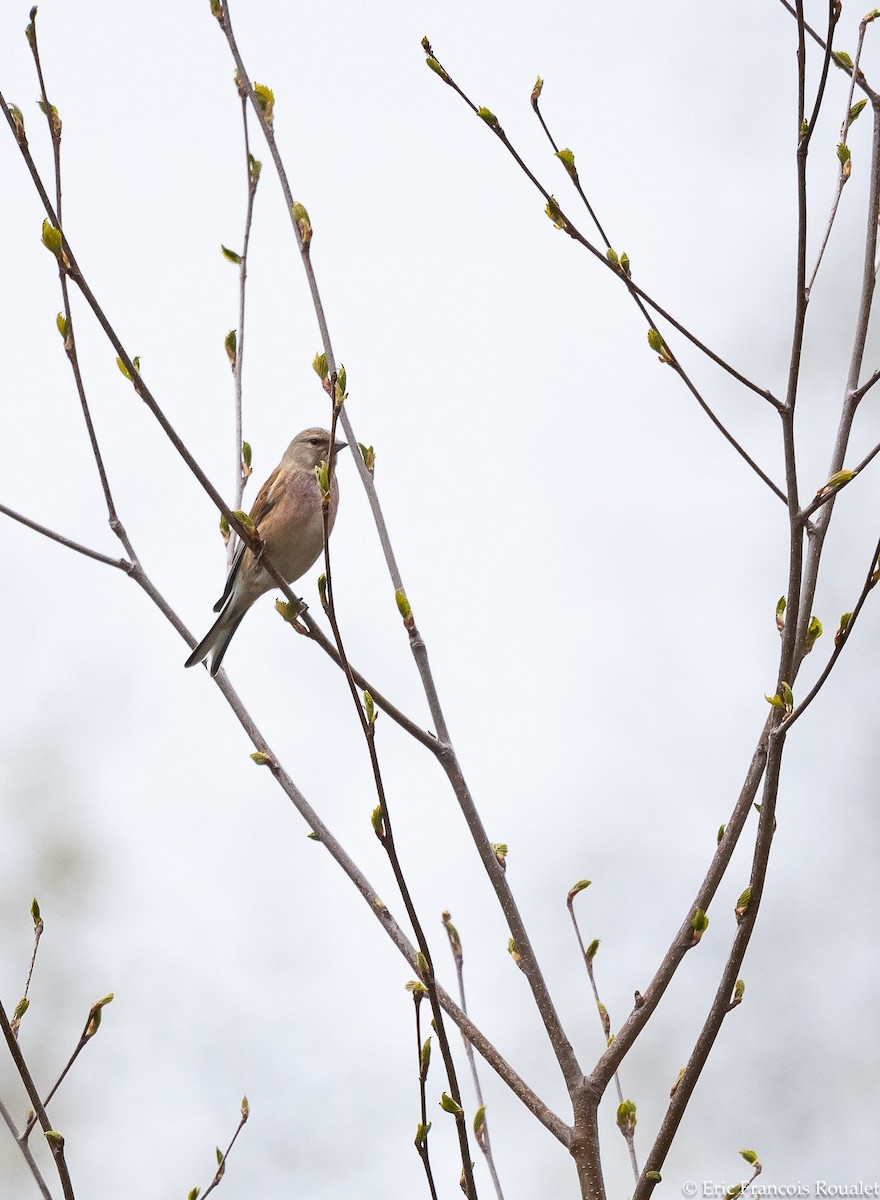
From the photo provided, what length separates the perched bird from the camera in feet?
12.9

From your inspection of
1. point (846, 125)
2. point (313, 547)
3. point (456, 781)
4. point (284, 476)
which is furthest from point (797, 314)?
point (284, 476)

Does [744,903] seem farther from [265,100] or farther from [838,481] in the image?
[265,100]

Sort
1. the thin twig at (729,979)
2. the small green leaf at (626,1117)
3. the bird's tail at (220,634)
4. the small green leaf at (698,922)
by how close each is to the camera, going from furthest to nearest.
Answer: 1. the bird's tail at (220,634)
2. the small green leaf at (626,1117)
3. the small green leaf at (698,922)
4. the thin twig at (729,979)

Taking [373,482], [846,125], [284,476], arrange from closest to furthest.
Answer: [373,482] → [846,125] → [284,476]

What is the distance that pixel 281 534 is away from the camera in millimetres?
4168

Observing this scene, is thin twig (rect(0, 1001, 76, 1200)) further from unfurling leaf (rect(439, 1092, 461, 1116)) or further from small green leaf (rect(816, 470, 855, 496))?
small green leaf (rect(816, 470, 855, 496))

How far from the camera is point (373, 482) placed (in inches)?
93.9

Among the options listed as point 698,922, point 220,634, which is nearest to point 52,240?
point 698,922

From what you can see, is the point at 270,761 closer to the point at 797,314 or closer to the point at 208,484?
the point at 208,484

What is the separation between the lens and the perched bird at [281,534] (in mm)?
3918

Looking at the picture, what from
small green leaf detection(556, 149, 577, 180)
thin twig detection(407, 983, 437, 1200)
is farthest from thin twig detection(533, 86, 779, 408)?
thin twig detection(407, 983, 437, 1200)

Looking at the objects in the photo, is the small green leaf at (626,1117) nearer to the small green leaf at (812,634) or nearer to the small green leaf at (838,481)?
the small green leaf at (812,634)

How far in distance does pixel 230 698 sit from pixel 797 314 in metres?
1.46

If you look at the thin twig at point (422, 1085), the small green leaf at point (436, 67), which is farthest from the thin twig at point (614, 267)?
the thin twig at point (422, 1085)
